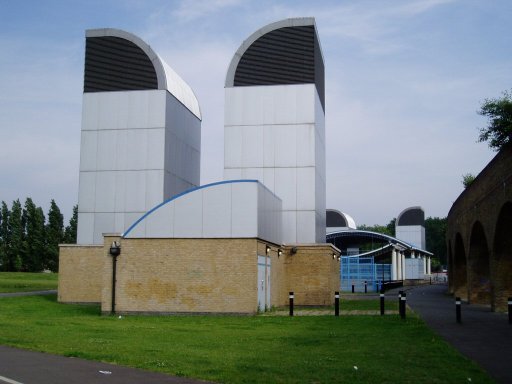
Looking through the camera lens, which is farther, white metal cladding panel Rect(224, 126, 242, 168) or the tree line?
the tree line

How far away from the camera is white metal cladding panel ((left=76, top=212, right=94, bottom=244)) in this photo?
3428 centimetres

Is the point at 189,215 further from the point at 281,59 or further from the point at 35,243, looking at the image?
the point at 35,243

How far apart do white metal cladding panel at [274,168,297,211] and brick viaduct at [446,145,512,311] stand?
8816 millimetres

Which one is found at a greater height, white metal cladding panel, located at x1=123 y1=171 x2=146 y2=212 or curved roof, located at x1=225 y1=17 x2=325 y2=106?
curved roof, located at x1=225 y1=17 x2=325 y2=106

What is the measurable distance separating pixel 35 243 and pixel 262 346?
74.5 meters

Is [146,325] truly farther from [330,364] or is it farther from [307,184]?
[307,184]

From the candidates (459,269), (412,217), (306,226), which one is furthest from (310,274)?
(412,217)

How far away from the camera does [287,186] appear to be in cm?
3444

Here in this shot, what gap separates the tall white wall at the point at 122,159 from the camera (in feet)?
112

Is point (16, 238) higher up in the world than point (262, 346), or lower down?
higher up

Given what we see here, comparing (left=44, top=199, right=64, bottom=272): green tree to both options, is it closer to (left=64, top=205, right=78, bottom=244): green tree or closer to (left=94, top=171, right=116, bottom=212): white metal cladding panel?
(left=64, top=205, right=78, bottom=244): green tree

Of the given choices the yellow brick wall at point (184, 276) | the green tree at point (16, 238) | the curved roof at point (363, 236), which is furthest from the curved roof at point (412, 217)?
the yellow brick wall at point (184, 276)

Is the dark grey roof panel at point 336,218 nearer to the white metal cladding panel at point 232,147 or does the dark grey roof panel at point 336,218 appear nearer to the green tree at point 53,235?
the green tree at point 53,235

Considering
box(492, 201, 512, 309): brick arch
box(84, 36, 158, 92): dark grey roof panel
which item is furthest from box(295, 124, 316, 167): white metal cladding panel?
box(492, 201, 512, 309): brick arch
